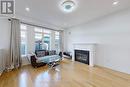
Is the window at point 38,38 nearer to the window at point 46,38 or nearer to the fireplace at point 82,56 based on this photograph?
the window at point 46,38

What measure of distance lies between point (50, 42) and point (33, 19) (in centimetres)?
231

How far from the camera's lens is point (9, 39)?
160 inches

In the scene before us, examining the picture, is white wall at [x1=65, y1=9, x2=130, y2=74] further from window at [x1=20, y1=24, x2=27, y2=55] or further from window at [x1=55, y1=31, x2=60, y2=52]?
window at [x1=20, y1=24, x2=27, y2=55]

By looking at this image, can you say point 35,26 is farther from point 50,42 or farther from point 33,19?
point 50,42

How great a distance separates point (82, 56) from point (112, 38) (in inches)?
87.7

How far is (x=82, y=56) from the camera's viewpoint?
5.61 meters

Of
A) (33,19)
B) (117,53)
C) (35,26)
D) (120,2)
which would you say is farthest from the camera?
(35,26)

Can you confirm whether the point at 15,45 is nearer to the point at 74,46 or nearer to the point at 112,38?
the point at 74,46

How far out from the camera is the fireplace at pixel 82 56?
529cm

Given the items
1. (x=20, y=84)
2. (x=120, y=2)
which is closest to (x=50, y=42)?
(x=20, y=84)

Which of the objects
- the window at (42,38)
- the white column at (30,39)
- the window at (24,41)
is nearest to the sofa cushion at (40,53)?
the white column at (30,39)

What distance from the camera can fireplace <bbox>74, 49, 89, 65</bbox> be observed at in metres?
5.29

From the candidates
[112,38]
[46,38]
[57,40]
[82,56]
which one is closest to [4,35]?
[46,38]

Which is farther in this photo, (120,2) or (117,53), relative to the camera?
(117,53)
